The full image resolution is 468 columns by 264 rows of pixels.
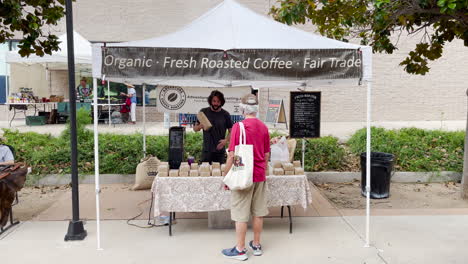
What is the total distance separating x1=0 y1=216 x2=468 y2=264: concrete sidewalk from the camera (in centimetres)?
513

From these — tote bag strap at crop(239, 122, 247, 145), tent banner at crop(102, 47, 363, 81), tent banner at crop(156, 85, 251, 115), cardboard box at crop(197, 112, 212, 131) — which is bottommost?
tote bag strap at crop(239, 122, 247, 145)

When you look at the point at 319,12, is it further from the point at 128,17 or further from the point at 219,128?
the point at 128,17

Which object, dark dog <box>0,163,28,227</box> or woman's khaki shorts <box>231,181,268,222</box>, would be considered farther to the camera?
dark dog <box>0,163,28,227</box>

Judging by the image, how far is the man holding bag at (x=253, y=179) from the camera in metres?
4.98

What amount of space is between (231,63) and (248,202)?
5.46 feet

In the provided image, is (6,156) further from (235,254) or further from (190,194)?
(235,254)

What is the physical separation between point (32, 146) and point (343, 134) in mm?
9146

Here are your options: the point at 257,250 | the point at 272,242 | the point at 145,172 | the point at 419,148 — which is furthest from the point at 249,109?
the point at 419,148

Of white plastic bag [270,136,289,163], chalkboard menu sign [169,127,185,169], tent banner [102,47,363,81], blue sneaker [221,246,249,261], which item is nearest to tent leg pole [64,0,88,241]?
tent banner [102,47,363,81]

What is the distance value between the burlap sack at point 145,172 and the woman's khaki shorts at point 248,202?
3473mm

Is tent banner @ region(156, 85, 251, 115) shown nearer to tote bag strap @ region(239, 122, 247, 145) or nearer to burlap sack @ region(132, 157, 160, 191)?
burlap sack @ region(132, 157, 160, 191)

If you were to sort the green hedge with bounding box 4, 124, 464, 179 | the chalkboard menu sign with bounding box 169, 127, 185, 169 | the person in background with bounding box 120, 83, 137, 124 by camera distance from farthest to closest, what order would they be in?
the person in background with bounding box 120, 83, 137, 124, the green hedge with bounding box 4, 124, 464, 179, the chalkboard menu sign with bounding box 169, 127, 185, 169

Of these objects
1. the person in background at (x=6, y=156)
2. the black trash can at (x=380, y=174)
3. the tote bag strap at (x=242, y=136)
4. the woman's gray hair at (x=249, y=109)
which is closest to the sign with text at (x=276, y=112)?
the black trash can at (x=380, y=174)

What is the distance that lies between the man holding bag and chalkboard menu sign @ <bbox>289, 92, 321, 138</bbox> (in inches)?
134
